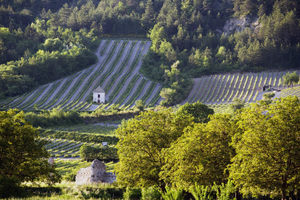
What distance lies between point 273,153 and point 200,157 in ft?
20.1

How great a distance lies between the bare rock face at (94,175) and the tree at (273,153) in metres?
15.3

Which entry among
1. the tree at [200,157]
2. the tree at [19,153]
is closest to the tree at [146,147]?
the tree at [200,157]

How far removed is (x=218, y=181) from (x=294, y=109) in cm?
845

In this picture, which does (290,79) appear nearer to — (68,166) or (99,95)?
(99,95)

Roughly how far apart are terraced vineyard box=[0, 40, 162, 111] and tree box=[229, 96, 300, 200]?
66.8 meters

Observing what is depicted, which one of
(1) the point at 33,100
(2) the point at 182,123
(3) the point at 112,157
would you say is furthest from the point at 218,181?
(1) the point at 33,100

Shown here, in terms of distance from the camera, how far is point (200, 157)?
101 feet

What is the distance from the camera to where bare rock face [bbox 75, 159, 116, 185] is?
1489 inches

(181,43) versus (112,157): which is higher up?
(181,43)

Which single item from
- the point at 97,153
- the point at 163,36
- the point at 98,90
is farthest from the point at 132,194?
the point at 163,36

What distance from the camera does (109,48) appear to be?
12825 cm

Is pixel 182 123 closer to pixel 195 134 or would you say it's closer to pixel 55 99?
pixel 195 134

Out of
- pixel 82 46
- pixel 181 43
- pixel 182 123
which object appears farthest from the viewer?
pixel 181 43

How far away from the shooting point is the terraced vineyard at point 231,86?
96562 millimetres
